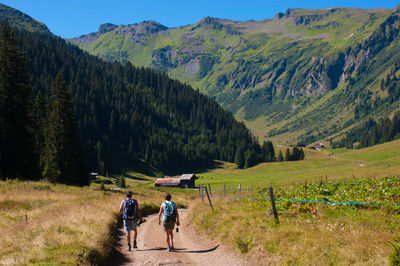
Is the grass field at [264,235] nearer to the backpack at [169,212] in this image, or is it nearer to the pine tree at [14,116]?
the backpack at [169,212]

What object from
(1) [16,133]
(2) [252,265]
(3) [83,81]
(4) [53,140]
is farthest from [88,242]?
(3) [83,81]

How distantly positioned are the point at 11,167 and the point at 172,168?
5434 inches

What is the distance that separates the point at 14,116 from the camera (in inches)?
1496

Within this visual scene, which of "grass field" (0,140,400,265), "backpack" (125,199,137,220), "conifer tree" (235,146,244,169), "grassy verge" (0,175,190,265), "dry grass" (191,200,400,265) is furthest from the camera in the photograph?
"conifer tree" (235,146,244,169)

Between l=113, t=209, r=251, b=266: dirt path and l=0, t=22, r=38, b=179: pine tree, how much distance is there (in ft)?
86.9

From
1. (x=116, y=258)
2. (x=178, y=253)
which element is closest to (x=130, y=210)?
(x=116, y=258)

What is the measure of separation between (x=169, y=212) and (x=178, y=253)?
1822mm

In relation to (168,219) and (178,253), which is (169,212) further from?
(178,253)

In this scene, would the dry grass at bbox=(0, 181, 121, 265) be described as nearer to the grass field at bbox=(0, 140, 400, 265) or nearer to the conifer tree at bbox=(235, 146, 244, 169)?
the grass field at bbox=(0, 140, 400, 265)

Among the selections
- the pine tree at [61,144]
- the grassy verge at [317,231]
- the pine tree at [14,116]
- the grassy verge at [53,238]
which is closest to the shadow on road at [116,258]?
the grassy verge at [53,238]

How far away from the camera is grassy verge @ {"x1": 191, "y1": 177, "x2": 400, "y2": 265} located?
919 centimetres

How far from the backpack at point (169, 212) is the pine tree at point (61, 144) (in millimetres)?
35087

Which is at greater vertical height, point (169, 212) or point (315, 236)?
point (169, 212)

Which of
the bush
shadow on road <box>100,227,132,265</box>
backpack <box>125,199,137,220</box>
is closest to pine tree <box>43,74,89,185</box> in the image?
backpack <box>125,199,137,220</box>
